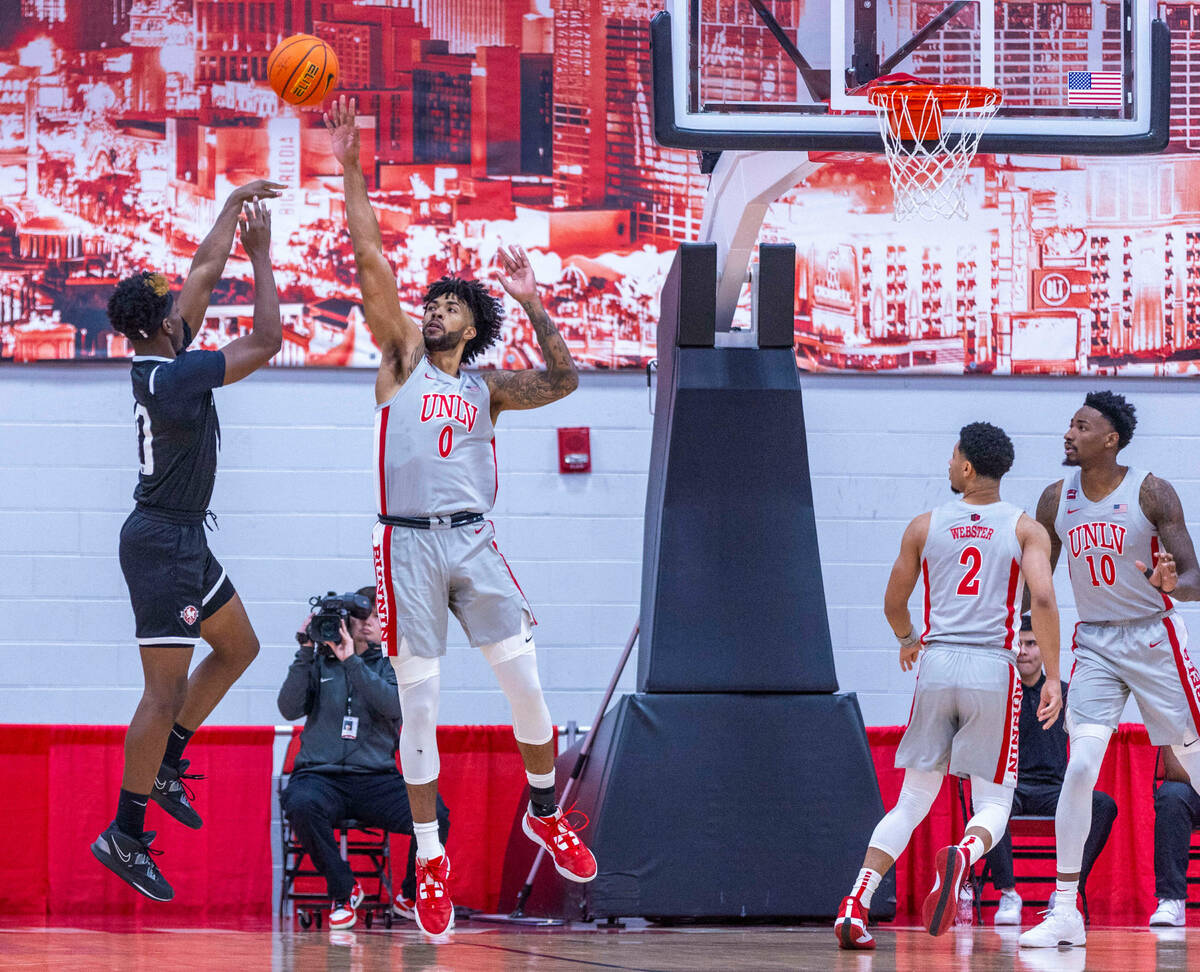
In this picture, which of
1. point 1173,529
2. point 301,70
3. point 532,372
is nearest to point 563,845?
point 532,372

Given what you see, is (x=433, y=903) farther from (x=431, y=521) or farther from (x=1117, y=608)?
(x=1117, y=608)

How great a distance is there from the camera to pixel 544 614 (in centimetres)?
1002

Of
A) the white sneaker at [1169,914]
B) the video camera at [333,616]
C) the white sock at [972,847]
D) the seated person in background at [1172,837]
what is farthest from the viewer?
the video camera at [333,616]

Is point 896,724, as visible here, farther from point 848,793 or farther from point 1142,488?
point 1142,488

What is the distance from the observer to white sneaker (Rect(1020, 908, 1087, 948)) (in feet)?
19.4

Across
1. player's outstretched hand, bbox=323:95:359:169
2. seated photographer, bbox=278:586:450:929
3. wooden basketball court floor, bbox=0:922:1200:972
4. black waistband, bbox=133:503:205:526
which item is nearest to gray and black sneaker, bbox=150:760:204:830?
wooden basketball court floor, bbox=0:922:1200:972

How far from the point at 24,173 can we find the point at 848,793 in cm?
661

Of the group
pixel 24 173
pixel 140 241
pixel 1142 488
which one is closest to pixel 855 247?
pixel 1142 488

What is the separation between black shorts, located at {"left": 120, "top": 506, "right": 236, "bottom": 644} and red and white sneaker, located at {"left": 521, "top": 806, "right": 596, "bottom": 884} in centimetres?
159

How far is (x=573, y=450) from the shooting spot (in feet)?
33.0

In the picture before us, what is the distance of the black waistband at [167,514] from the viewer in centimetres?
603

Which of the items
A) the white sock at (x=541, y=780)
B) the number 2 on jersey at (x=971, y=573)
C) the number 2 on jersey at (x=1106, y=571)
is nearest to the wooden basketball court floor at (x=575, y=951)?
the white sock at (x=541, y=780)

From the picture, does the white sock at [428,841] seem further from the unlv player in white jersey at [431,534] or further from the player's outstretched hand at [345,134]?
the player's outstretched hand at [345,134]

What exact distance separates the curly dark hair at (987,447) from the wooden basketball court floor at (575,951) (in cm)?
188
